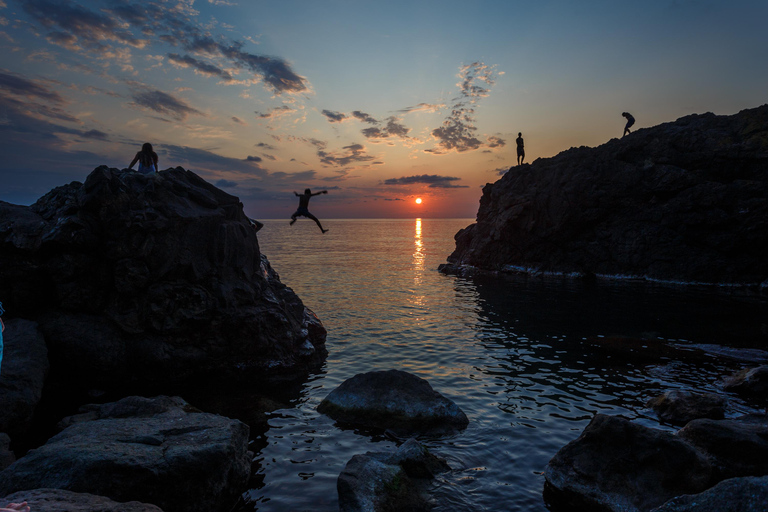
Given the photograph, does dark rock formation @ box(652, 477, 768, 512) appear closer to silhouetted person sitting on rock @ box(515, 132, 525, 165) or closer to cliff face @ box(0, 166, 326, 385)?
cliff face @ box(0, 166, 326, 385)

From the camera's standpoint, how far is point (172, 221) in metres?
19.3

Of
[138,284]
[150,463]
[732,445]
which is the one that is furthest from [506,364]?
[138,284]

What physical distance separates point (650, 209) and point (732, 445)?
51.1 meters

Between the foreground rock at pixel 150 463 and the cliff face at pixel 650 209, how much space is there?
179 feet

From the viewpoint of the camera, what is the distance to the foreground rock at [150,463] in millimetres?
7820

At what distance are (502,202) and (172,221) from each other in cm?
5415

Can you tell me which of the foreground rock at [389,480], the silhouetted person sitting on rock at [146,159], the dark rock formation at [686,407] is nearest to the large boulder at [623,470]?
the foreground rock at [389,480]

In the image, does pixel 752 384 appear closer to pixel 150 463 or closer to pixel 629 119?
pixel 150 463

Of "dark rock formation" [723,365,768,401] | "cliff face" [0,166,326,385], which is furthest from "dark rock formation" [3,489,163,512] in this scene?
"dark rock formation" [723,365,768,401]

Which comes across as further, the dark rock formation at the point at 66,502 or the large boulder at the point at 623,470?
the large boulder at the point at 623,470

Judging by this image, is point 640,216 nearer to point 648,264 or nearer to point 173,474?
point 648,264

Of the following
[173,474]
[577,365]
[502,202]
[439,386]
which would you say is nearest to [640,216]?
[502,202]

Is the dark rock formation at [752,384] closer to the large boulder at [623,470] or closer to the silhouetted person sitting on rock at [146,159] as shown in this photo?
the large boulder at [623,470]

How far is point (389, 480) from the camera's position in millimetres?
9734
